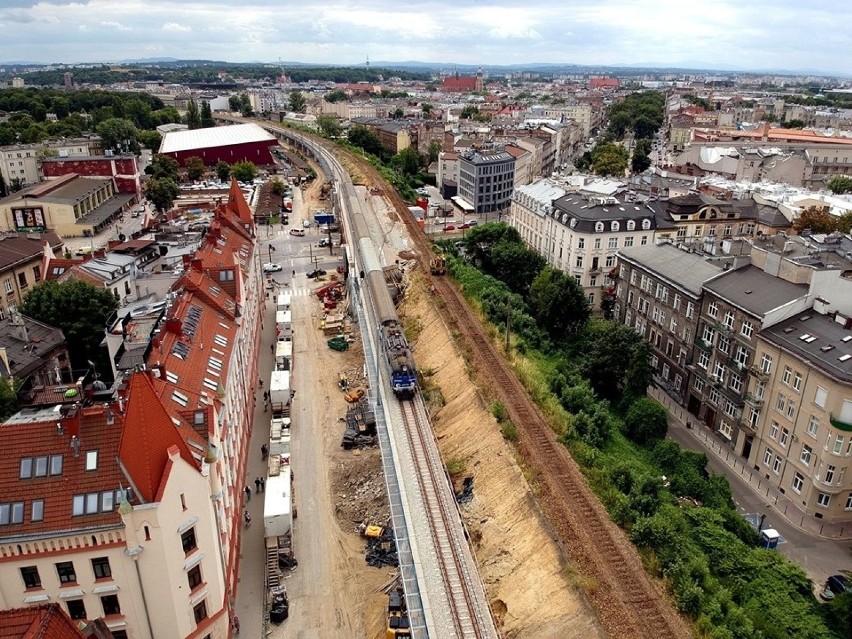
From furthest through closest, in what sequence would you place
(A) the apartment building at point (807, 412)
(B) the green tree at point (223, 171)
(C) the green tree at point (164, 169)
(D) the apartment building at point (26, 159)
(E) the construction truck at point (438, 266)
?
(B) the green tree at point (223, 171) → (C) the green tree at point (164, 169) → (D) the apartment building at point (26, 159) → (E) the construction truck at point (438, 266) → (A) the apartment building at point (807, 412)

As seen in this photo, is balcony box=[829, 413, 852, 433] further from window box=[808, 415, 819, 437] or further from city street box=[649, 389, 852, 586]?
city street box=[649, 389, 852, 586]

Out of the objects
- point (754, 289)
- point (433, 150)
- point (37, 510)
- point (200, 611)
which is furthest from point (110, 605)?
point (433, 150)

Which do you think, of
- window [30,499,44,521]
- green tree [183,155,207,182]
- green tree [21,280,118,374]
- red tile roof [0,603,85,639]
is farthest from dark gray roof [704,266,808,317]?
green tree [183,155,207,182]

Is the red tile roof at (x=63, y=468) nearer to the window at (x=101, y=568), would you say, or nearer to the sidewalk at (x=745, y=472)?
the window at (x=101, y=568)

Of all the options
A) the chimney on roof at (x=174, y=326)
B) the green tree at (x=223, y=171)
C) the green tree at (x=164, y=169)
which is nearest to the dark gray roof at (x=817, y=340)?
the chimney on roof at (x=174, y=326)

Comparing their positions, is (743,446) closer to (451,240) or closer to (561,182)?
(561,182)

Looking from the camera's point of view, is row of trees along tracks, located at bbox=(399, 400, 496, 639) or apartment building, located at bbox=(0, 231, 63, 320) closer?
row of trees along tracks, located at bbox=(399, 400, 496, 639)

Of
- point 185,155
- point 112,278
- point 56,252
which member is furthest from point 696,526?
point 185,155

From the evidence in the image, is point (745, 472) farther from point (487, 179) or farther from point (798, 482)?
point (487, 179)
